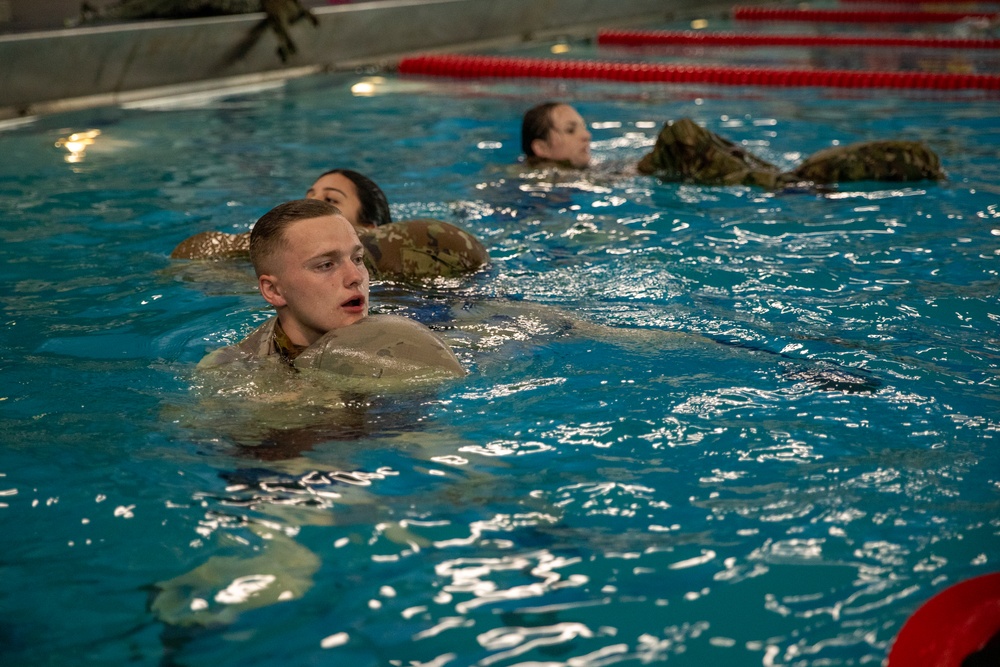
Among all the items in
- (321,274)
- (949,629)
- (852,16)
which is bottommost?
(949,629)

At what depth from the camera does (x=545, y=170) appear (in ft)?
24.4

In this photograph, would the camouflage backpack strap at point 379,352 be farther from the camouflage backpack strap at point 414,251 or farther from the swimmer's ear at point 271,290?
the camouflage backpack strap at point 414,251

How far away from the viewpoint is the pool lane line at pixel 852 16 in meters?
17.5

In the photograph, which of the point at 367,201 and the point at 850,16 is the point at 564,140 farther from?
the point at 850,16

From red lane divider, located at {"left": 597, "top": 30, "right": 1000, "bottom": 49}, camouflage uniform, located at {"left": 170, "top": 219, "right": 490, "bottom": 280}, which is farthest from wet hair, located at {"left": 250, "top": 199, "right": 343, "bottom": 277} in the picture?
red lane divider, located at {"left": 597, "top": 30, "right": 1000, "bottom": 49}

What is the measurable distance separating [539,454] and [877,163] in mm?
4357

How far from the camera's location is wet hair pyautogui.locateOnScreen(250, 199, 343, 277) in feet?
11.9

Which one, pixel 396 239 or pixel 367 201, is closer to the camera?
pixel 396 239

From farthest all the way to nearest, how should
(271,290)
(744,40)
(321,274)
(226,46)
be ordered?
(744,40)
(226,46)
(271,290)
(321,274)

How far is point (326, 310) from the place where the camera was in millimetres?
3586

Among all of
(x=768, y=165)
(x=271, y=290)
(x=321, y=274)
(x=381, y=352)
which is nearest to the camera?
(x=381, y=352)

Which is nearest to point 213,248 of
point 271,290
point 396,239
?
point 396,239

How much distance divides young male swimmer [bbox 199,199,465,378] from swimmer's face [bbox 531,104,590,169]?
156 inches

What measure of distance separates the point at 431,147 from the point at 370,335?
535 cm
